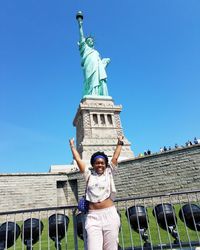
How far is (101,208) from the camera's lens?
10.1 ft

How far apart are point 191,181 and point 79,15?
121ft

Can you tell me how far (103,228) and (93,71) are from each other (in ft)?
110

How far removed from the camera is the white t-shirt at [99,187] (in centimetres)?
313

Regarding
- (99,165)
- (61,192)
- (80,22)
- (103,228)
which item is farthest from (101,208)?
(80,22)

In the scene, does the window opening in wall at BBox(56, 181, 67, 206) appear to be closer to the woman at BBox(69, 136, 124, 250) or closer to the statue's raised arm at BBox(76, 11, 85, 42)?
the woman at BBox(69, 136, 124, 250)

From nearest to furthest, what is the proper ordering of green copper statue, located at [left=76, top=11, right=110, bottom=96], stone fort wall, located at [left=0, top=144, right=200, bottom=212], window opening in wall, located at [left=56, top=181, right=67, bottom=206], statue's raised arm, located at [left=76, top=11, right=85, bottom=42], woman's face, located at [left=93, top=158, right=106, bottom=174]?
woman's face, located at [left=93, top=158, right=106, bottom=174]
stone fort wall, located at [left=0, top=144, right=200, bottom=212]
window opening in wall, located at [left=56, top=181, right=67, bottom=206]
green copper statue, located at [left=76, top=11, right=110, bottom=96]
statue's raised arm, located at [left=76, top=11, right=85, bottom=42]

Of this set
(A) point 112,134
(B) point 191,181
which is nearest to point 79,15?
(A) point 112,134

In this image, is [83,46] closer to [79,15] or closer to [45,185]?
[79,15]

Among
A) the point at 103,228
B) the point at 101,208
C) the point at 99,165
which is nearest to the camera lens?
the point at 103,228

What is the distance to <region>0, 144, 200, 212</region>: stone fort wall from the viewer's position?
1577cm

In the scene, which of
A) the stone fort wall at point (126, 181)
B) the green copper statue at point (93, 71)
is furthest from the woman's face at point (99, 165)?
the green copper statue at point (93, 71)

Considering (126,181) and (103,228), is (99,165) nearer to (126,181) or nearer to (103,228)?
(103,228)

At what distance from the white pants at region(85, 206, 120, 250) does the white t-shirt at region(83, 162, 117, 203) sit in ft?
0.57

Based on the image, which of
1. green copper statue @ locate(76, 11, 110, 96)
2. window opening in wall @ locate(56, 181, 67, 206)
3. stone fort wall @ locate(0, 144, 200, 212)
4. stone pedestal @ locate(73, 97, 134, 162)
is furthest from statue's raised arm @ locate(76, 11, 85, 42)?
stone fort wall @ locate(0, 144, 200, 212)
